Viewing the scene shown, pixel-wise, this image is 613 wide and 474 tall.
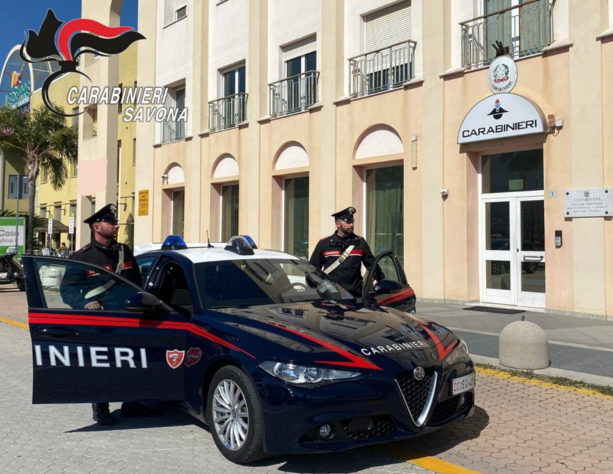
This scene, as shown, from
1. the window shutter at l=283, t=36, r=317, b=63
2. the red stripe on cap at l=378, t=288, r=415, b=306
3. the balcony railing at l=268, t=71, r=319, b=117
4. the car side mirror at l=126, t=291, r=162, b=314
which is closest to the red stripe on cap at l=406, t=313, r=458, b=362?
the red stripe on cap at l=378, t=288, r=415, b=306

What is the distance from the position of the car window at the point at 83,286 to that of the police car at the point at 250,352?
11 mm

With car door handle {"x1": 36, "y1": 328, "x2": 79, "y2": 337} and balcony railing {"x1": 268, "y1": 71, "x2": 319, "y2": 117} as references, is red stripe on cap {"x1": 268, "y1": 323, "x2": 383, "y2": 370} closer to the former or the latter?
car door handle {"x1": 36, "y1": 328, "x2": 79, "y2": 337}

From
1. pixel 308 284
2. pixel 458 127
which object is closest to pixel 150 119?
pixel 458 127

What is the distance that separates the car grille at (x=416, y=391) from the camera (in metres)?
4.03

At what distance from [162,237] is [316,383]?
20463mm

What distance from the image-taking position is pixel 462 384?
448 centimetres

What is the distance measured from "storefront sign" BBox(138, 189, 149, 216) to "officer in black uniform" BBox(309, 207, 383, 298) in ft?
58.5

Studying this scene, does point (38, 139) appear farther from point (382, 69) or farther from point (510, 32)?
point (510, 32)

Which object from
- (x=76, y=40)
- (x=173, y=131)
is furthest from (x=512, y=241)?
(x=76, y=40)

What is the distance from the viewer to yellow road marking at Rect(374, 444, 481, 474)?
409 centimetres

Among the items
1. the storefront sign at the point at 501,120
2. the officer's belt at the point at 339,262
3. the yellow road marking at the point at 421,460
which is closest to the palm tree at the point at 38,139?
the storefront sign at the point at 501,120

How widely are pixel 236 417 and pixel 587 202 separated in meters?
9.22

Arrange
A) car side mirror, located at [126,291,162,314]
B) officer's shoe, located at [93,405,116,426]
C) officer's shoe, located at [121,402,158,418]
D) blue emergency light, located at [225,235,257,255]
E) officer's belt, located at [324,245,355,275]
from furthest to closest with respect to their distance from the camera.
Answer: officer's belt, located at [324,245,355,275], blue emergency light, located at [225,235,257,255], officer's shoe, located at [121,402,158,418], officer's shoe, located at [93,405,116,426], car side mirror, located at [126,291,162,314]

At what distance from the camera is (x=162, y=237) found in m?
23.6
